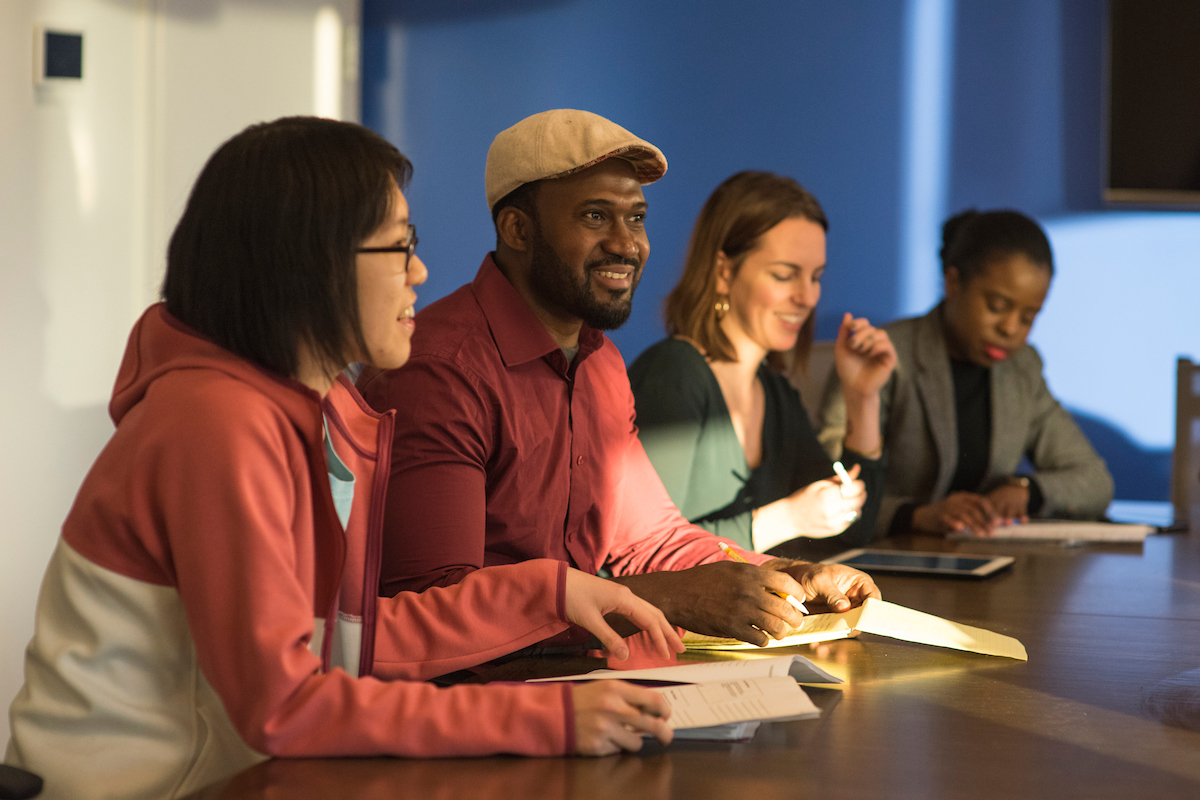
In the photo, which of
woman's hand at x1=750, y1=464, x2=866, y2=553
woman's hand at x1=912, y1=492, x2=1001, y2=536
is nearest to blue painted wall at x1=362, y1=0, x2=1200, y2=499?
woman's hand at x1=912, y1=492, x2=1001, y2=536

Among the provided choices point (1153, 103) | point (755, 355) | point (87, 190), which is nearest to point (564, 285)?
point (755, 355)

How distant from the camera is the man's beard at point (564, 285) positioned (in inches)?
59.3

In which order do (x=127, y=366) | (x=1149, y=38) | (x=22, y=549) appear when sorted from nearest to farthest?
(x=127, y=366) < (x=22, y=549) < (x=1149, y=38)

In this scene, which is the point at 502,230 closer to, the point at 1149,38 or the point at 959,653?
the point at 959,653

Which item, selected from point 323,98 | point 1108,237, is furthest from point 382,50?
point 1108,237

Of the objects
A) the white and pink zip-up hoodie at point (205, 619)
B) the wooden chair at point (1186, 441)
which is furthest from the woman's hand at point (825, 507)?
the wooden chair at point (1186, 441)

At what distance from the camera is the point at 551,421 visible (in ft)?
4.76

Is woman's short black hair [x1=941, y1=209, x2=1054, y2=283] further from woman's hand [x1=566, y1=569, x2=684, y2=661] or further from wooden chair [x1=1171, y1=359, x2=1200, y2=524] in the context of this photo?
woman's hand [x1=566, y1=569, x2=684, y2=661]

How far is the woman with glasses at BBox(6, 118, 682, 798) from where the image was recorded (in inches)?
32.1

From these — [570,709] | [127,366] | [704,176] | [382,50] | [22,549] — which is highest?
[382,50]

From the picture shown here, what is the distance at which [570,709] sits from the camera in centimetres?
84

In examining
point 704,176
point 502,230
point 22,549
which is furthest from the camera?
point 704,176

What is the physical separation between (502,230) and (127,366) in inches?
26.8

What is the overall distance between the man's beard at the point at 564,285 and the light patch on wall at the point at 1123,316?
2343mm
